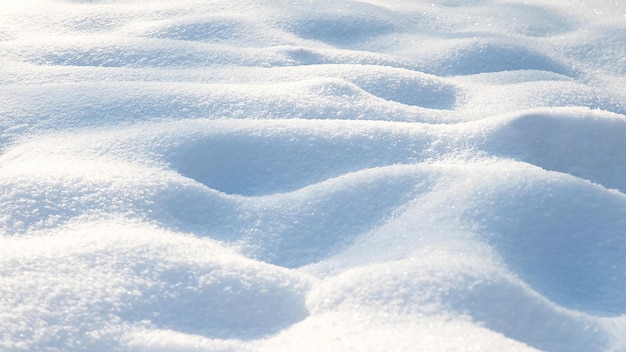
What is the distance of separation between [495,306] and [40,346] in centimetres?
56

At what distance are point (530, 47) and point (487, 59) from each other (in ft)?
0.51

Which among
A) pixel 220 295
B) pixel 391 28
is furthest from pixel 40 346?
pixel 391 28

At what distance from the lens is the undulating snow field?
88 cm

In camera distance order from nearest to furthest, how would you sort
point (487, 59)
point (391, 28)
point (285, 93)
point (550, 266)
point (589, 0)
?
point (550, 266) < point (285, 93) < point (487, 59) < point (391, 28) < point (589, 0)

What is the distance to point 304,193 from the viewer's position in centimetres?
117

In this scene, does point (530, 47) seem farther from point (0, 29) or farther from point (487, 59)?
point (0, 29)

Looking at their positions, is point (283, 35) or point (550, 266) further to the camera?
point (283, 35)

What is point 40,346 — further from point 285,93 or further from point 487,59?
point 487,59

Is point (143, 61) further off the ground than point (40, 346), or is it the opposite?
point (143, 61)

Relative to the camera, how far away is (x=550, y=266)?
1034 mm

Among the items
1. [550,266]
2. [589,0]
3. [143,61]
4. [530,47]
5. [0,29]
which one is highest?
[589,0]

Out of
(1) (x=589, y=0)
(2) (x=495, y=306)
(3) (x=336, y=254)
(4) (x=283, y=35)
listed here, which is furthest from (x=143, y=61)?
(1) (x=589, y=0)

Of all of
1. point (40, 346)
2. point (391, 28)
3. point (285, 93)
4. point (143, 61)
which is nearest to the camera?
point (40, 346)

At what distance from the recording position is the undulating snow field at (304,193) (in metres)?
0.88
